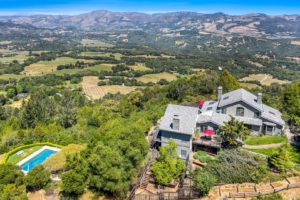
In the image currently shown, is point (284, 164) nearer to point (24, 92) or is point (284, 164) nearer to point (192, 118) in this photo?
point (192, 118)

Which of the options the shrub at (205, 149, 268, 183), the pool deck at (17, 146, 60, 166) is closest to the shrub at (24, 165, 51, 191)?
the pool deck at (17, 146, 60, 166)

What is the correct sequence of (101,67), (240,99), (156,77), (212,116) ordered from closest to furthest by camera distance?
1. (212,116)
2. (240,99)
3. (156,77)
4. (101,67)

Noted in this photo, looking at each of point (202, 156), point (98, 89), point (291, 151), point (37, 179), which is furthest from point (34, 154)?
point (98, 89)

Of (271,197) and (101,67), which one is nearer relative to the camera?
(271,197)

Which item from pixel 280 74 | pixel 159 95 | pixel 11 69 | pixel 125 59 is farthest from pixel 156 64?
pixel 159 95

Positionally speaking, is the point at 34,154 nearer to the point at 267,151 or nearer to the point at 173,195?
the point at 173,195

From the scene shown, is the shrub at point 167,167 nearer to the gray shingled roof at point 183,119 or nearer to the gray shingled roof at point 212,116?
the gray shingled roof at point 183,119

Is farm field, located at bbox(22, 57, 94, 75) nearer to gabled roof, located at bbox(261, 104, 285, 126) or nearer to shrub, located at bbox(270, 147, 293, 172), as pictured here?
gabled roof, located at bbox(261, 104, 285, 126)
